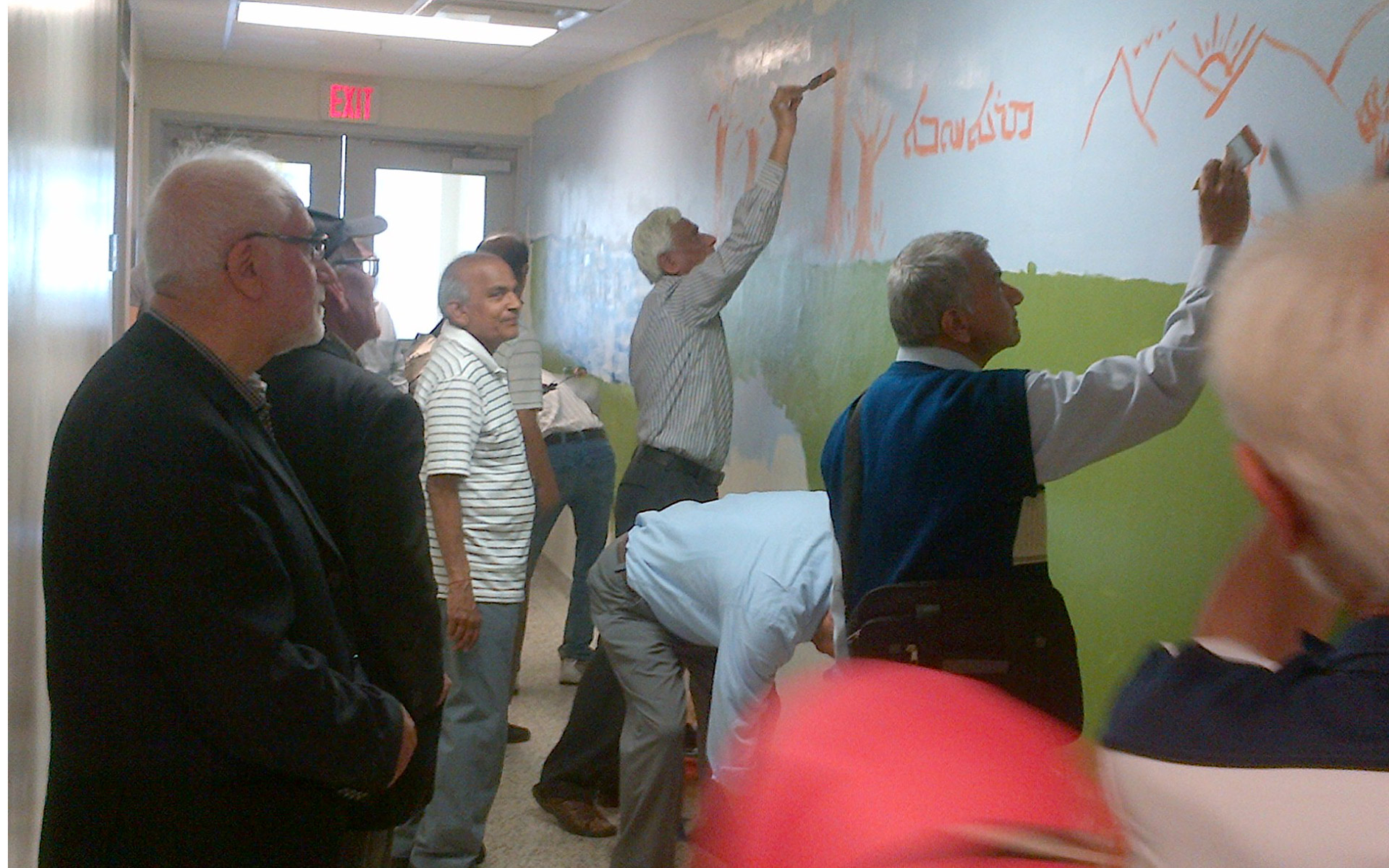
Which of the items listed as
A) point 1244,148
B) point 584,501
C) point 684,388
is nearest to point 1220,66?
point 1244,148

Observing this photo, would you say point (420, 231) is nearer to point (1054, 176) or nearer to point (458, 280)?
point (458, 280)

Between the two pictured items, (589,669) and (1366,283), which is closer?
(1366,283)

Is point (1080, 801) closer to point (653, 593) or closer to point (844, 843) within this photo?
point (844, 843)

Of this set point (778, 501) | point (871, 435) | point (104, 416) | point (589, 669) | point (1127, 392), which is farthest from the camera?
point (589, 669)

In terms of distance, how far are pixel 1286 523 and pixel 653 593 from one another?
2154 millimetres

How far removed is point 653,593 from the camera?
2.78 metres

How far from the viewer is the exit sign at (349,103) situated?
6.80 m

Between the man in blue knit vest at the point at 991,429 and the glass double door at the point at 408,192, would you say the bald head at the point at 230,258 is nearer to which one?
the man in blue knit vest at the point at 991,429

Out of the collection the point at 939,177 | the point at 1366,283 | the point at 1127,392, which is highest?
the point at 939,177

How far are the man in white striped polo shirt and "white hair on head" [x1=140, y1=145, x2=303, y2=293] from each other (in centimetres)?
124

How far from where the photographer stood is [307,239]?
1.67m

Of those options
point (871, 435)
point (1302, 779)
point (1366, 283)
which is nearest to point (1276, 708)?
point (1302, 779)

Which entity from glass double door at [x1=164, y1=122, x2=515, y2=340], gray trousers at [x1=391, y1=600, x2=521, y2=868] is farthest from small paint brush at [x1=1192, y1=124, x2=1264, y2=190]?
glass double door at [x1=164, y1=122, x2=515, y2=340]

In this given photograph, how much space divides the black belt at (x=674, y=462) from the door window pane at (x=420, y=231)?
11.7ft
